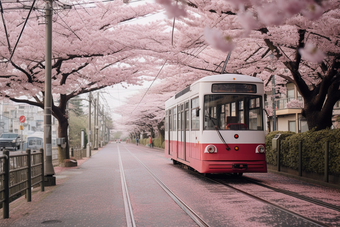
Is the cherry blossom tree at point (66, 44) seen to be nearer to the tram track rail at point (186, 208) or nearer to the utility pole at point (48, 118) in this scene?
the utility pole at point (48, 118)

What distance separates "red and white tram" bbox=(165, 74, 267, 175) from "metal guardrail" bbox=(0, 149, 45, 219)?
16.6 ft

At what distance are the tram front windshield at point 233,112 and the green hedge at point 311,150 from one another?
7.15 ft

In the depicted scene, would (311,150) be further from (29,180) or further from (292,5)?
(292,5)

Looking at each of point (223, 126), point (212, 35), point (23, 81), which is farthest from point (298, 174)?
point (23, 81)

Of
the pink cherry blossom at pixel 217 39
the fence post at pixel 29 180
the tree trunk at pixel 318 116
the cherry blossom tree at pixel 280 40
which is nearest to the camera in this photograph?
the pink cherry blossom at pixel 217 39

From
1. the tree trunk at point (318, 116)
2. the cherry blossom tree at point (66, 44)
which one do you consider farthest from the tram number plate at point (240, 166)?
the cherry blossom tree at point (66, 44)

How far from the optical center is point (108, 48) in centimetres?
1792

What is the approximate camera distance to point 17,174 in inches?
329

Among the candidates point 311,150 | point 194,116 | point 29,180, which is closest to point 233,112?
point 194,116

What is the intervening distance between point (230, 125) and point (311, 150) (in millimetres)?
3299

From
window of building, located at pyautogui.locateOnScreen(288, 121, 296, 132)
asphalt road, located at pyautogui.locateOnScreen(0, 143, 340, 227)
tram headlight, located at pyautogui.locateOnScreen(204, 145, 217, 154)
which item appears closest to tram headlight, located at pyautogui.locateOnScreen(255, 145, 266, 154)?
asphalt road, located at pyautogui.locateOnScreen(0, 143, 340, 227)

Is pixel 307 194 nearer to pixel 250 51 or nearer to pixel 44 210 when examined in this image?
pixel 44 210

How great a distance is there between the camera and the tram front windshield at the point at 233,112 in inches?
478

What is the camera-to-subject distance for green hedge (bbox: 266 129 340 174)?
37.8 ft
